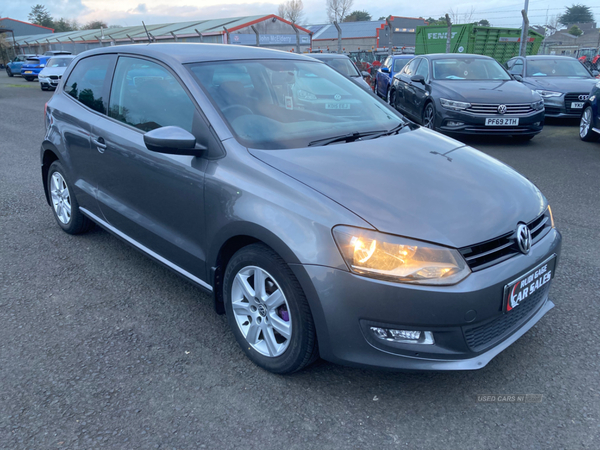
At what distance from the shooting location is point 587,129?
8.45 metres

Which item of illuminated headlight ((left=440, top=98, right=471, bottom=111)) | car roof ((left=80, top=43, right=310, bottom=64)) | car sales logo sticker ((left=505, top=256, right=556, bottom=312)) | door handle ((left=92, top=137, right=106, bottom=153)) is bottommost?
car sales logo sticker ((left=505, top=256, right=556, bottom=312))

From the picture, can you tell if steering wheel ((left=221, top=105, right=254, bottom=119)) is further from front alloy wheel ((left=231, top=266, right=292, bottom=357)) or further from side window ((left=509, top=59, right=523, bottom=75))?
side window ((left=509, top=59, right=523, bottom=75))

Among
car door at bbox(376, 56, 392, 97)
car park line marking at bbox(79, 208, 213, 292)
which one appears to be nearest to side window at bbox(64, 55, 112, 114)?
car park line marking at bbox(79, 208, 213, 292)

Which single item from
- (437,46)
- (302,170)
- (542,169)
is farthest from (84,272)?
(437,46)

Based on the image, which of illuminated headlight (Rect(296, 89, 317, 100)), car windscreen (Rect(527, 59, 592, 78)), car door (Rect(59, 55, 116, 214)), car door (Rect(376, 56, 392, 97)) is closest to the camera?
illuminated headlight (Rect(296, 89, 317, 100))

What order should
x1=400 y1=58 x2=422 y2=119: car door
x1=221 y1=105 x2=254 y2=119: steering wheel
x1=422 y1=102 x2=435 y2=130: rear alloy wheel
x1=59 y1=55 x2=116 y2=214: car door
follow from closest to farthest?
x1=221 y1=105 x2=254 y2=119: steering wheel
x1=59 y1=55 x2=116 y2=214: car door
x1=422 y1=102 x2=435 y2=130: rear alloy wheel
x1=400 y1=58 x2=422 y2=119: car door

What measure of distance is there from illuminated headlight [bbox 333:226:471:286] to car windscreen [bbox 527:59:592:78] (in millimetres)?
10555

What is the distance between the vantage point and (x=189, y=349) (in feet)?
9.18

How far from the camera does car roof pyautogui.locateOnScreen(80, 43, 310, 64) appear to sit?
3115mm

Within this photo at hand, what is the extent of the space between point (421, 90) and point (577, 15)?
339 ft

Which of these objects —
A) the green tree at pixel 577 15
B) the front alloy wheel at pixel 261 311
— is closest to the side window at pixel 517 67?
the front alloy wheel at pixel 261 311

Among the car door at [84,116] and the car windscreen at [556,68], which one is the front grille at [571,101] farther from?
the car door at [84,116]

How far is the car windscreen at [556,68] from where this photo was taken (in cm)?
1097

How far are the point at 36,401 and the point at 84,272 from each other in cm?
153
